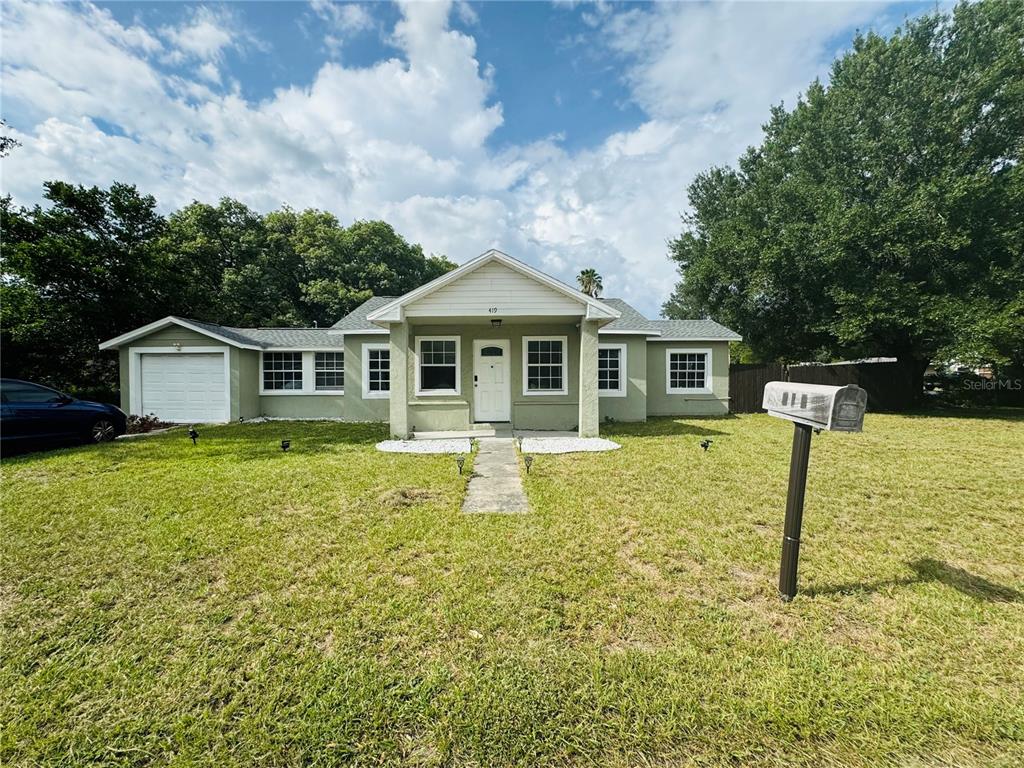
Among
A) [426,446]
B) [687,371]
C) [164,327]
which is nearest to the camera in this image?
[426,446]

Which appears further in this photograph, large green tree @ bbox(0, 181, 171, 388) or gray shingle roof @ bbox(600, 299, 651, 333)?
large green tree @ bbox(0, 181, 171, 388)

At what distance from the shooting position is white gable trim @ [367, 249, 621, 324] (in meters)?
9.20

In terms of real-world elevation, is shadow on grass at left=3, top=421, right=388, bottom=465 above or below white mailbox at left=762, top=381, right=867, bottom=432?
below

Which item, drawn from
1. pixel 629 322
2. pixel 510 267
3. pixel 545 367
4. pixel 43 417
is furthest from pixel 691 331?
pixel 43 417

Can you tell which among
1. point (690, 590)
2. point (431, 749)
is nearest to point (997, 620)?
point (690, 590)

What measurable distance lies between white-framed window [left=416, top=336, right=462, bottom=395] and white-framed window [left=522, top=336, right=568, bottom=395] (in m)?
1.96

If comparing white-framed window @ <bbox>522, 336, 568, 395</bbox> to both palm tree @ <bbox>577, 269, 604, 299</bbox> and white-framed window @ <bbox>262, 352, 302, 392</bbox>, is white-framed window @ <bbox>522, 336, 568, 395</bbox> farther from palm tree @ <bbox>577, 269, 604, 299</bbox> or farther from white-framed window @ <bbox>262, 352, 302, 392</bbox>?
palm tree @ <bbox>577, 269, 604, 299</bbox>

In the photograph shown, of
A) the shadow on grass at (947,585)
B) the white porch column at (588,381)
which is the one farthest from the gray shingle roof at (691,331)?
the shadow on grass at (947,585)

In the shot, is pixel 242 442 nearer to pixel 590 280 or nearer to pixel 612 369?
pixel 612 369

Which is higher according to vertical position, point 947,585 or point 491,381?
point 491,381

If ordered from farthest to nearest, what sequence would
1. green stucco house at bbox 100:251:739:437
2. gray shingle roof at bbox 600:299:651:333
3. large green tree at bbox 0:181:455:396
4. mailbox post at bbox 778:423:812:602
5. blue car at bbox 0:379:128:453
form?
A: large green tree at bbox 0:181:455:396 → gray shingle roof at bbox 600:299:651:333 → green stucco house at bbox 100:251:739:437 → blue car at bbox 0:379:128:453 → mailbox post at bbox 778:423:812:602

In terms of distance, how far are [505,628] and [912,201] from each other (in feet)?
67.1

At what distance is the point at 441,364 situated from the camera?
443 inches

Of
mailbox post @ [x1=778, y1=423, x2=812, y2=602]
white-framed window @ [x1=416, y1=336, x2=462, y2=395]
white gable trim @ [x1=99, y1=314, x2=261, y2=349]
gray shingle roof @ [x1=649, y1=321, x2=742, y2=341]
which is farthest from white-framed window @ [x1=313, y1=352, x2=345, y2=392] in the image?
mailbox post @ [x1=778, y1=423, x2=812, y2=602]
